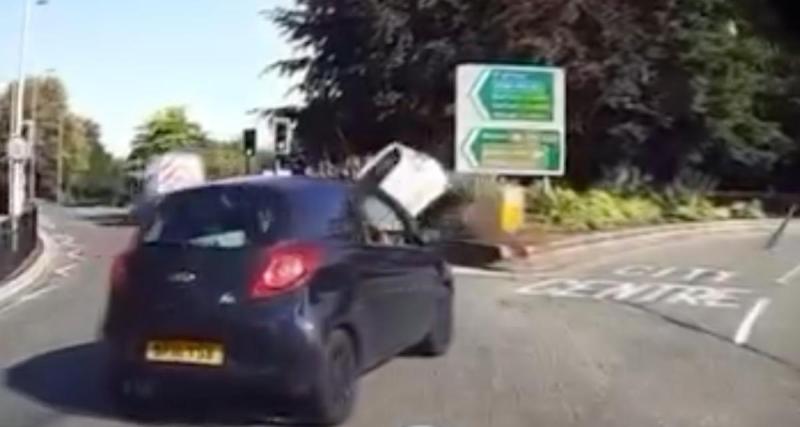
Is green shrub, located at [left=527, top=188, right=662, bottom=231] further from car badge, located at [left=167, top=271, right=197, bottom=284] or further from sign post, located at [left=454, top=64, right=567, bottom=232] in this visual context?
car badge, located at [left=167, top=271, right=197, bottom=284]

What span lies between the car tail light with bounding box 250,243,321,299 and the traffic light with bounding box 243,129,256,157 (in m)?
28.8

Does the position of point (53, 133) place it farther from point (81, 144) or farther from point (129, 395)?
point (129, 395)

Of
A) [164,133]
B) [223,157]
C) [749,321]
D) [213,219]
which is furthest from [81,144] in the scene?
[213,219]

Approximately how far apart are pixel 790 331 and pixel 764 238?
16.0m

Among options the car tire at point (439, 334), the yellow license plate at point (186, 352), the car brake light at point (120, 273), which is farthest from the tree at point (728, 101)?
the yellow license plate at point (186, 352)

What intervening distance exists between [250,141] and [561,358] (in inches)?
1029

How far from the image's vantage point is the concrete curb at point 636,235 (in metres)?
24.0

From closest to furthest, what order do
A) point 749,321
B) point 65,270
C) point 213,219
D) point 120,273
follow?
point 213,219, point 120,273, point 749,321, point 65,270

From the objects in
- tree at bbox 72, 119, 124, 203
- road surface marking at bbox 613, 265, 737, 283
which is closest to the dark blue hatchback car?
road surface marking at bbox 613, 265, 737, 283

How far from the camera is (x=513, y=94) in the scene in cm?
2633

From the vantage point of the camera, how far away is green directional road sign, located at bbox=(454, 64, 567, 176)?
26297 millimetres

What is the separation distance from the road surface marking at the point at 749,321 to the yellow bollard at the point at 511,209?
Answer: 8108mm

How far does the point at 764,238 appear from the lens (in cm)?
3058

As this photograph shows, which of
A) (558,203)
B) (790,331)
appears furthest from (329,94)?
(790,331)
